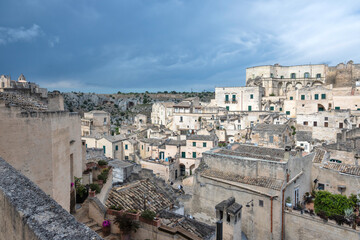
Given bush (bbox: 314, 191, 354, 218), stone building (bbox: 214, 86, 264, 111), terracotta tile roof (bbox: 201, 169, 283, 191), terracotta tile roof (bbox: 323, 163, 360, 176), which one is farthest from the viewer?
stone building (bbox: 214, 86, 264, 111)

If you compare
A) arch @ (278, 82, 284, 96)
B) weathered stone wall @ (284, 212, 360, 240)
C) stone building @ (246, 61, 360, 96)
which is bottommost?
weathered stone wall @ (284, 212, 360, 240)

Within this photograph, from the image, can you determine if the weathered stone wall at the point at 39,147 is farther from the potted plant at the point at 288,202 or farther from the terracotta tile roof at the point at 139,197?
the potted plant at the point at 288,202

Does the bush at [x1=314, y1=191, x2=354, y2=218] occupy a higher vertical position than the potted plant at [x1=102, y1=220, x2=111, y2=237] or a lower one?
lower

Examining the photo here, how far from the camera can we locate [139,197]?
44.8 ft

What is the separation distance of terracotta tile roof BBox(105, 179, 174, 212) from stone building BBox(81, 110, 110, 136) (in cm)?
3916

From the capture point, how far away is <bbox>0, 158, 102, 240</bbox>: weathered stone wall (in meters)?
2.83

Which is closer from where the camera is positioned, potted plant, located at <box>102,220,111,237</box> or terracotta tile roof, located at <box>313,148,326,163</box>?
potted plant, located at <box>102,220,111,237</box>

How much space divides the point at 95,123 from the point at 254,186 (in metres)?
45.6

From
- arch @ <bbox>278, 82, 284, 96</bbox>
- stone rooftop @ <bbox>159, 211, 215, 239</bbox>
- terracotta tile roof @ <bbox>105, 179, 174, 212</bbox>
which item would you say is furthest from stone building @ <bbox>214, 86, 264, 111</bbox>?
stone rooftop @ <bbox>159, 211, 215, 239</bbox>

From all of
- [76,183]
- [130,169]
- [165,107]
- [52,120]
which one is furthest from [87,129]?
[52,120]

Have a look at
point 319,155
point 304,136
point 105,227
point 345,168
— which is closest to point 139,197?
point 105,227

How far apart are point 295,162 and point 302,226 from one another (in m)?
3.86

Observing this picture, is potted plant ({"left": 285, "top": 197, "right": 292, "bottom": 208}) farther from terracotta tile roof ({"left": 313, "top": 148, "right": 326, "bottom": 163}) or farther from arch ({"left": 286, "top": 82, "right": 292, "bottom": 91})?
arch ({"left": 286, "top": 82, "right": 292, "bottom": 91})

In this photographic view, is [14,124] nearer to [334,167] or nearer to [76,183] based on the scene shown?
[76,183]
